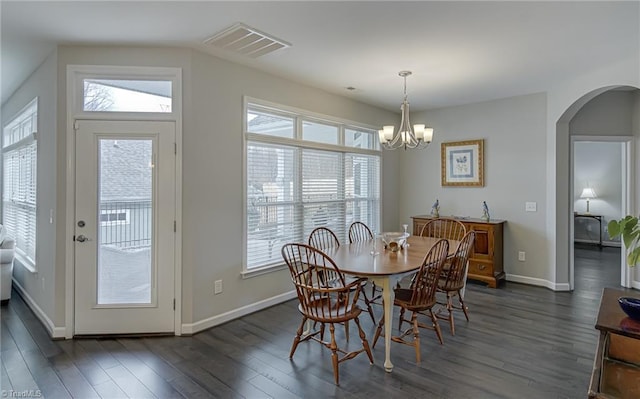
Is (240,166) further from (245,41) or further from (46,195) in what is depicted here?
(46,195)

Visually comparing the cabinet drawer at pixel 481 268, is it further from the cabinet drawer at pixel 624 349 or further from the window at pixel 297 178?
the cabinet drawer at pixel 624 349

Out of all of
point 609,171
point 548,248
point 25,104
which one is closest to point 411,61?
point 548,248

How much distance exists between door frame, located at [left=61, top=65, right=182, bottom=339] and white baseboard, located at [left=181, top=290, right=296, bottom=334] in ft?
0.35

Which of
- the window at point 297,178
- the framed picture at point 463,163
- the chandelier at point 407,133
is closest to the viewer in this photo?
the chandelier at point 407,133

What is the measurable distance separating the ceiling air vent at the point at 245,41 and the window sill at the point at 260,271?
7.24 feet

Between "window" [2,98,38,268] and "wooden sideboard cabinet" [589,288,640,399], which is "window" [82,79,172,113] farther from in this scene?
"wooden sideboard cabinet" [589,288,640,399]

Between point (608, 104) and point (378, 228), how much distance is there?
11.7 ft

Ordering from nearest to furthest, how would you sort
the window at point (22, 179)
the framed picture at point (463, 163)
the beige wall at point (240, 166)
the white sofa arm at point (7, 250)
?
1. the beige wall at point (240, 166)
2. the window at point (22, 179)
3. the white sofa arm at point (7, 250)
4. the framed picture at point (463, 163)

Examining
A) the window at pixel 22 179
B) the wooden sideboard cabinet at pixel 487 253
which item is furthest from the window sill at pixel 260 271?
the wooden sideboard cabinet at pixel 487 253

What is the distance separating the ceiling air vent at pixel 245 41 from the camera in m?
2.89

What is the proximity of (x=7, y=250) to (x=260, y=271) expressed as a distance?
3177 mm

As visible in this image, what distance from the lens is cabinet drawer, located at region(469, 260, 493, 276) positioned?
15.9 feet

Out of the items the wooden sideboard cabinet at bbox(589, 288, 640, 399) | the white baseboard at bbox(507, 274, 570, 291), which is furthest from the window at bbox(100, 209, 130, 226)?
the white baseboard at bbox(507, 274, 570, 291)

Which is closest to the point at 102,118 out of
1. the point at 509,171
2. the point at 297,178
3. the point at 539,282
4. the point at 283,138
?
the point at 283,138
